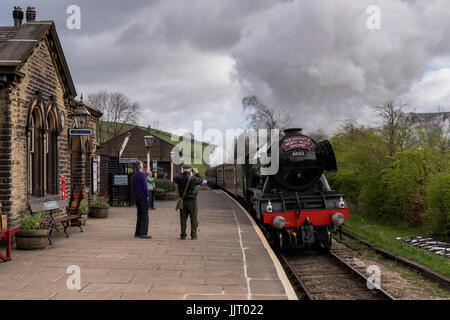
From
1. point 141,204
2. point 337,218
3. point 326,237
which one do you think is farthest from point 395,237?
point 141,204

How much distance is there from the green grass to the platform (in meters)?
3.13

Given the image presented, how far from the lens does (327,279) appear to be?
7.97 meters

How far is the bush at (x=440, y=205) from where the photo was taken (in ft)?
38.5

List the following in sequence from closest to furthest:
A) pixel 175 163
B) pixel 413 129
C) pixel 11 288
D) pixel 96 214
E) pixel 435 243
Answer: pixel 11 288, pixel 435 243, pixel 96 214, pixel 413 129, pixel 175 163

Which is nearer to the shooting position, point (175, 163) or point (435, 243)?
point (435, 243)

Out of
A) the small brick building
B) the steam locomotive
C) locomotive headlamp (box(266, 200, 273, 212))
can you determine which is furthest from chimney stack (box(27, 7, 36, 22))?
locomotive headlamp (box(266, 200, 273, 212))

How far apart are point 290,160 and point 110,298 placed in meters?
6.27

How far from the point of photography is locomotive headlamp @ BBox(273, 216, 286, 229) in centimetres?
946

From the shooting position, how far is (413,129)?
54.7ft

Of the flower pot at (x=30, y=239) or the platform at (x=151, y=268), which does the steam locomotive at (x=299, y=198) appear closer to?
the platform at (x=151, y=268)

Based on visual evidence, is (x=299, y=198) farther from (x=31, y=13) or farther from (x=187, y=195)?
(x=31, y=13)

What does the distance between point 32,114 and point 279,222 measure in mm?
5845

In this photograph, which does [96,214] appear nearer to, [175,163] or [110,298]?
[110,298]
